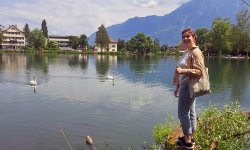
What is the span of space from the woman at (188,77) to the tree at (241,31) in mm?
129013

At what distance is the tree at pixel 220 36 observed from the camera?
433ft

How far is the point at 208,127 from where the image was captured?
962cm

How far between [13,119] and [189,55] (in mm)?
15442

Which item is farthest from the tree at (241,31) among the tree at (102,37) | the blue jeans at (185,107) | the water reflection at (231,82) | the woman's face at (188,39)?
the woman's face at (188,39)

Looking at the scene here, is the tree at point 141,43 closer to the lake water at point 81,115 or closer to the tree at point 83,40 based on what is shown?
the tree at point 83,40

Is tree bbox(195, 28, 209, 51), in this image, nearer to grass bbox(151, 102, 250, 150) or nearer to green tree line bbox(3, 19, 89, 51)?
green tree line bbox(3, 19, 89, 51)

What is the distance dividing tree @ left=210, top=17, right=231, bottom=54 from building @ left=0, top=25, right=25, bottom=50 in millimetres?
105330

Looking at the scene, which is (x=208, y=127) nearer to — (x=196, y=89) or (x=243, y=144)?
(x=243, y=144)

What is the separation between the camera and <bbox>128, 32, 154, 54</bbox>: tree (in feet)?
550

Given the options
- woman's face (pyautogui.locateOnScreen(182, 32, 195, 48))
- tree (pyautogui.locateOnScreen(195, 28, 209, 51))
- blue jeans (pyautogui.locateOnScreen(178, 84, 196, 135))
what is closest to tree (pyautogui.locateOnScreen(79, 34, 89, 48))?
tree (pyautogui.locateOnScreen(195, 28, 209, 51))

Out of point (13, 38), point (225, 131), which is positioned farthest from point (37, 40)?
point (225, 131)

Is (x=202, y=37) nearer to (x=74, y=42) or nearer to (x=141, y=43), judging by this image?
(x=141, y=43)

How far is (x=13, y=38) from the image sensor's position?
184 m

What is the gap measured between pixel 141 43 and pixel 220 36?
47366mm
